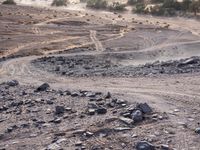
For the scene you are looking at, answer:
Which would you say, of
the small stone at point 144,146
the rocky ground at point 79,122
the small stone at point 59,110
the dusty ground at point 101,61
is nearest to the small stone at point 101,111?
the rocky ground at point 79,122

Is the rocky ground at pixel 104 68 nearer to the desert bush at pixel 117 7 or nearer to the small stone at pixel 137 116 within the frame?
the small stone at pixel 137 116

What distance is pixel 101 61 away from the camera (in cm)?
2342

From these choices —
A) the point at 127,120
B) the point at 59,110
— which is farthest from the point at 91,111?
the point at 127,120

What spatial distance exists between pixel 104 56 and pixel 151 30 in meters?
7.66

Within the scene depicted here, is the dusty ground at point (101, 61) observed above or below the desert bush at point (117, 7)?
below

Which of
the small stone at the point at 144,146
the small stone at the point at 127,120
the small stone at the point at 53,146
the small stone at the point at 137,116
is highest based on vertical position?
the small stone at the point at 137,116

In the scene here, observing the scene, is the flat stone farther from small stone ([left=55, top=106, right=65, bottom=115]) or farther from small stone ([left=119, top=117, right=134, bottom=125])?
small stone ([left=119, top=117, right=134, bottom=125])

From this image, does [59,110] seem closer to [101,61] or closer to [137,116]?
[137,116]

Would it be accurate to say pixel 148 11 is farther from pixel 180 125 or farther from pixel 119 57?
pixel 180 125

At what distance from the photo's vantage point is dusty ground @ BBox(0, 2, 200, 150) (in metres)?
10.7

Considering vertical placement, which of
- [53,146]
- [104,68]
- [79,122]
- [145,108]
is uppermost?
[145,108]

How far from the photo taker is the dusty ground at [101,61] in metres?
10.7

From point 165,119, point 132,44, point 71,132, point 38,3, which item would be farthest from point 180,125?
point 38,3

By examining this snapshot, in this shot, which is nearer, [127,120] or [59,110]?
[127,120]
